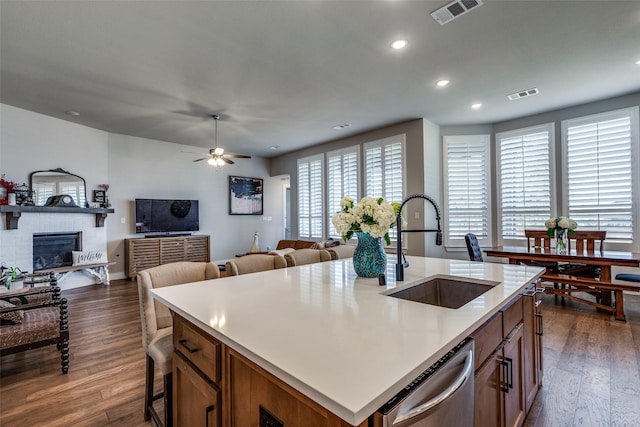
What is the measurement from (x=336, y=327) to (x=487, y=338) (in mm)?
661

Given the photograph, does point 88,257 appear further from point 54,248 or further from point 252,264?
point 252,264

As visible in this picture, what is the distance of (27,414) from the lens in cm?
194

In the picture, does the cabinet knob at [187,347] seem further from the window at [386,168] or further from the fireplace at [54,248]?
the fireplace at [54,248]

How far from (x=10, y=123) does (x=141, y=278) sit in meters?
4.89

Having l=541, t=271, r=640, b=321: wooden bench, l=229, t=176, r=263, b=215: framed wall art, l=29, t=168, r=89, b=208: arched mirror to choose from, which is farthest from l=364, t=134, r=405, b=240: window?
l=29, t=168, r=89, b=208: arched mirror

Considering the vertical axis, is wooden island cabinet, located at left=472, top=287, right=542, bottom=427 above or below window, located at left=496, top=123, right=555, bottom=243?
below

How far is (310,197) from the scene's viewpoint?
7312 millimetres

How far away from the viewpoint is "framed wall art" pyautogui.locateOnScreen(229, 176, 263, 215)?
7820 mm

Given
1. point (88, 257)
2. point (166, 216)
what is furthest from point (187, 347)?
point (166, 216)

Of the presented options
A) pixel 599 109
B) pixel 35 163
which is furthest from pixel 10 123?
pixel 599 109

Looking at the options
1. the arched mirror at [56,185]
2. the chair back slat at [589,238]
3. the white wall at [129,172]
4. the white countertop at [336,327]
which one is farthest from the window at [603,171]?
the arched mirror at [56,185]

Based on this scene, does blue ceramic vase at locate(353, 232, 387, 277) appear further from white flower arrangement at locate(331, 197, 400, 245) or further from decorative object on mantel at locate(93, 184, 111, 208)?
decorative object on mantel at locate(93, 184, 111, 208)

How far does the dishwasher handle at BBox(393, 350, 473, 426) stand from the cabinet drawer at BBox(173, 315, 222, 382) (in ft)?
2.12

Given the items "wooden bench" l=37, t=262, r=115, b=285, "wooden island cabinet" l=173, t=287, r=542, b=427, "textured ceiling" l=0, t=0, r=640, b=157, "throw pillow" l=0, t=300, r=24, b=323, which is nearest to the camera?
"wooden island cabinet" l=173, t=287, r=542, b=427
